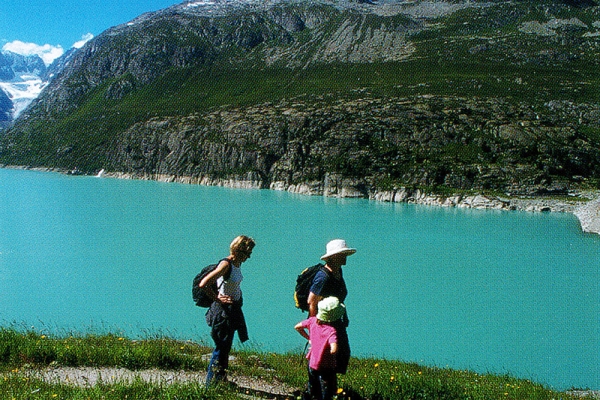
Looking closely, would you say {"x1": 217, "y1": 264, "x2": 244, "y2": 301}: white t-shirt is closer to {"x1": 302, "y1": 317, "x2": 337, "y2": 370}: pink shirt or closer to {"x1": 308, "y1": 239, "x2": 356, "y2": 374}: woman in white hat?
{"x1": 308, "y1": 239, "x2": 356, "y2": 374}: woman in white hat

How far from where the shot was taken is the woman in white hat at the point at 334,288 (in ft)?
16.7

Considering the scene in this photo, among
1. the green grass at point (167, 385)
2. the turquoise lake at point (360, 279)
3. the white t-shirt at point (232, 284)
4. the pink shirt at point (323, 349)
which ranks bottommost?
the turquoise lake at point (360, 279)

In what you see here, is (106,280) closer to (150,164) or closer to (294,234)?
(294,234)

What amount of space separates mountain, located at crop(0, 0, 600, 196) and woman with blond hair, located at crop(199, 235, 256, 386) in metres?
61.5

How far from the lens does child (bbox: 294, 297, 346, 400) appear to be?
4973 mm

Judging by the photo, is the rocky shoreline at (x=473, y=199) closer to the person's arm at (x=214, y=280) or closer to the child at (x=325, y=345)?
the child at (x=325, y=345)

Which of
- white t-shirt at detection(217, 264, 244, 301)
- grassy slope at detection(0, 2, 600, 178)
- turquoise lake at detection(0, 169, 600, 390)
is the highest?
grassy slope at detection(0, 2, 600, 178)

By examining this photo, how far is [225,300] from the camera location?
5.94m

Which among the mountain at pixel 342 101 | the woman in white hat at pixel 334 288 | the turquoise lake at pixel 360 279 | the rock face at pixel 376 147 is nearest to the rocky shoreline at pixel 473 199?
the rock face at pixel 376 147

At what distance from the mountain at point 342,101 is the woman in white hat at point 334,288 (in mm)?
61525

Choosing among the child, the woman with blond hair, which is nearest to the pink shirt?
the child

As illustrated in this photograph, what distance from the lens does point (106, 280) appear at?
22.9 m

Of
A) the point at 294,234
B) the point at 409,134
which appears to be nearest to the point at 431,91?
the point at 409,134

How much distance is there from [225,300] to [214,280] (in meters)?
0.34
